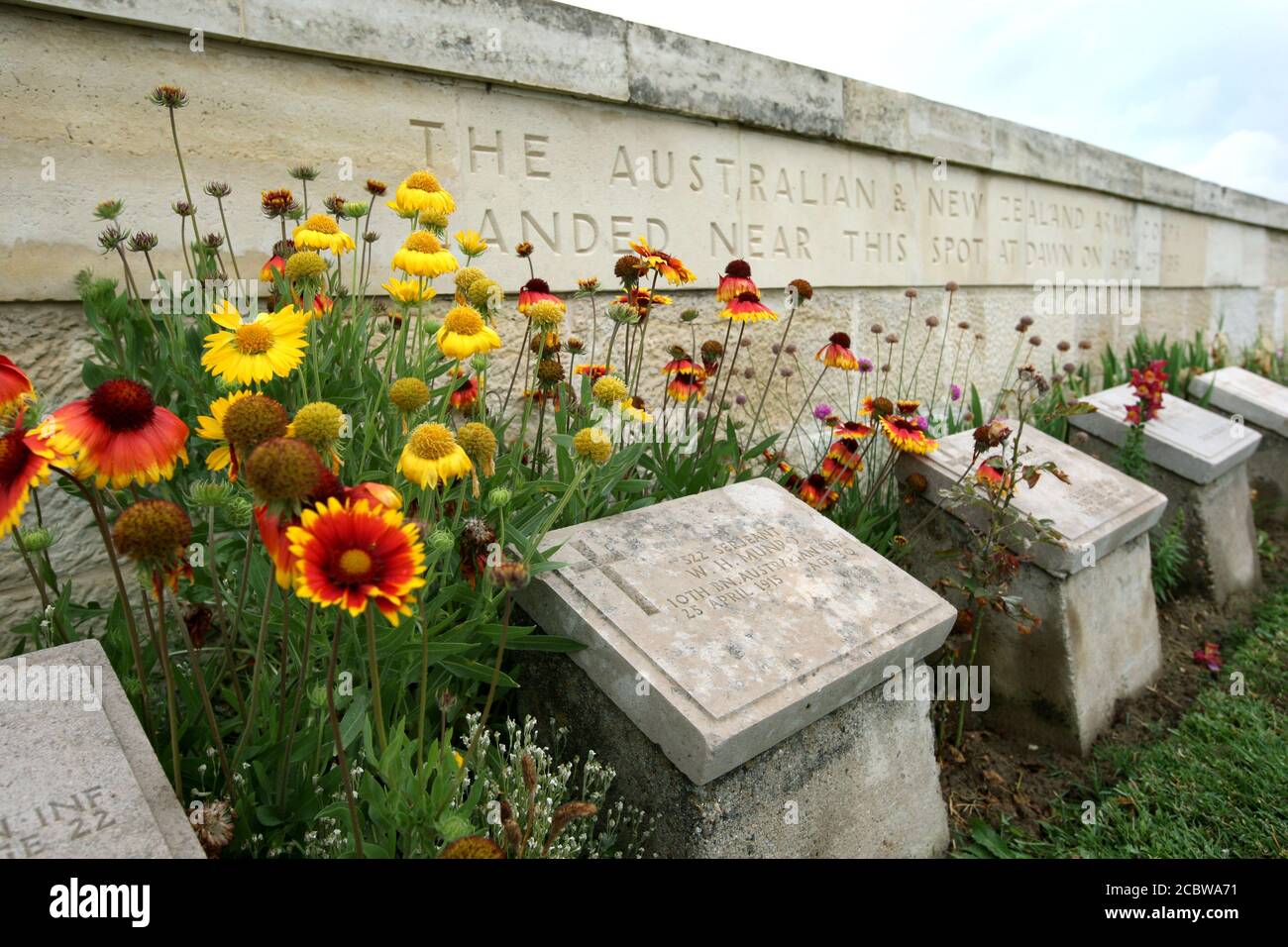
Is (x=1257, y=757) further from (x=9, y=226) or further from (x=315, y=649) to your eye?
(x=9, y=226)

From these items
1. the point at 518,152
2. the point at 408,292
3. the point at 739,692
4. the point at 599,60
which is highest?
the point at 599,60

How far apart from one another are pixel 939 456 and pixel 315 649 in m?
2.36

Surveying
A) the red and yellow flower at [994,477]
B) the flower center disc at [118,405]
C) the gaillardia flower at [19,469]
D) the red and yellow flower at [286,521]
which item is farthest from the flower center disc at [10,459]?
the red and yellow flower at [994,477]

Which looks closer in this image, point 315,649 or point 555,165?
point 315,649

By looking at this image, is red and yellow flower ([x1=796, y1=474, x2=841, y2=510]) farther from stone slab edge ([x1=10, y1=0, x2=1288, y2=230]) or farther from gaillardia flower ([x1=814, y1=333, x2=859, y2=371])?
stone slab edge ([x1=10, y1=0, x2=1288, y2=230])

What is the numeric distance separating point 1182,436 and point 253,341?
168 inches

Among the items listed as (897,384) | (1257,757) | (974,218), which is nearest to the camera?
(1257,757)

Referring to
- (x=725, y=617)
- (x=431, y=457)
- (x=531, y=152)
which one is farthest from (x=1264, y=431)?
(x=431, y=457)

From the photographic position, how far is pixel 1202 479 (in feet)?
13.0

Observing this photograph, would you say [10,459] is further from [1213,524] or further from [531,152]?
[1213,524]

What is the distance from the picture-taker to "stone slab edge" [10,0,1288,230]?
258 cm

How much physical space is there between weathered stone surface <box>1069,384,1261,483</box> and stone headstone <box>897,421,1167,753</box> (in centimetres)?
83

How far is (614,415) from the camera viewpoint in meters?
3.22
